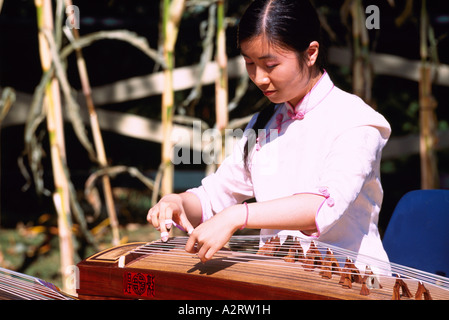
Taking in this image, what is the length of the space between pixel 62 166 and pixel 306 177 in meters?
1.40

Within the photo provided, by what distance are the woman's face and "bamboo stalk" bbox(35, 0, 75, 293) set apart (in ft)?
4.50

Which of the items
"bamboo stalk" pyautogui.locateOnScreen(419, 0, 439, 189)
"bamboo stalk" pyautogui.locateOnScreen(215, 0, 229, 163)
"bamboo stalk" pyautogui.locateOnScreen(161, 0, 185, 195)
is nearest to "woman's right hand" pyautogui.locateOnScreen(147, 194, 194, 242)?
"bamboo stalk" pyautogui.locateOnScreen(161, 0, 185, 195)

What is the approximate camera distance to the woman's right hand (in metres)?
1.46

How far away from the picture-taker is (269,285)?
1.14 m

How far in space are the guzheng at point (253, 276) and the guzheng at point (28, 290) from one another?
11cm

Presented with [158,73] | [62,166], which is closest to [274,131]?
[62,166]

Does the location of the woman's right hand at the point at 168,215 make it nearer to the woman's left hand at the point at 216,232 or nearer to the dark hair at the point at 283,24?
the woman's left hand at the point at 216,232

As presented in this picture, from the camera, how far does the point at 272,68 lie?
143cm

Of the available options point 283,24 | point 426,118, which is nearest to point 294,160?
point 283,24

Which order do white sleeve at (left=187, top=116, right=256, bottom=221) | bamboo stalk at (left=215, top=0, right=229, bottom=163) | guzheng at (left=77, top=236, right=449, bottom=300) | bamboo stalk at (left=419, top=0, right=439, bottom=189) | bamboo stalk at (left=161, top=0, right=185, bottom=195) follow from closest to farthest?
guzheng at (left=77, top=236, right=449, bottom=300) < white sleeve at (left=187, top=116, right=256, bottom=221) < bamboo stalk at (left=161, top=0, right=185, bottom=195) < bamboo stalk at (left=215, top=0, right=229, bottom=163) < bamboo stalk at (left=419, top=0, right=439, bottom=189)

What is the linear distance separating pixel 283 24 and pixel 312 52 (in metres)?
0.13

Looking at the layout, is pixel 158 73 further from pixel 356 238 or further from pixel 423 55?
pixel 356 238

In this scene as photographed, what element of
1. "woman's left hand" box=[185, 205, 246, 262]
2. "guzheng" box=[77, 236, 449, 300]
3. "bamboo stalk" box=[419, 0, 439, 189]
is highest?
"bamboo stalk" box=[419, 0, 439, 189]

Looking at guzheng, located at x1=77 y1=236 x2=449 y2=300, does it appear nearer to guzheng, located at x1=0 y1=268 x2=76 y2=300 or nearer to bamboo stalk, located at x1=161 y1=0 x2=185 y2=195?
guzheng, located at x1=0 y1=268 x2=76 y2=300
